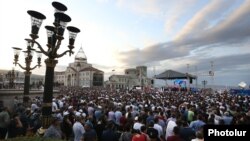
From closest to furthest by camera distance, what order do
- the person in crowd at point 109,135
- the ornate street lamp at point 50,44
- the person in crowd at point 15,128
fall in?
the person in crowd at point 109,135, the person in crowd at point 15,128, the ornate street lamp at point 50,44

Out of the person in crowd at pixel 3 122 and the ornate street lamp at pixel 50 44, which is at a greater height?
the ornate street lamp at pixel 50 44

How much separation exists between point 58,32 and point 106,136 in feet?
16.8

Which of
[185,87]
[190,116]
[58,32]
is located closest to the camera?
[58,32]

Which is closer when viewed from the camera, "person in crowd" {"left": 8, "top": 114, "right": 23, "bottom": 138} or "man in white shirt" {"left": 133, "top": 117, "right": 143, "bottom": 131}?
"man in white shirt" {"left": 133, "top": 117, "right": 143, "bottom": 131}

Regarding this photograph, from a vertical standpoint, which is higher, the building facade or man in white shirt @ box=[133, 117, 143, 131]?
the building facade

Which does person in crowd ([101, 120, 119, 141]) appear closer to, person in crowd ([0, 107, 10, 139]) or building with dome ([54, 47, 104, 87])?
person in crowd ([0, 107, 10, 139])

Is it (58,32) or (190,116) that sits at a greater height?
(58,32)

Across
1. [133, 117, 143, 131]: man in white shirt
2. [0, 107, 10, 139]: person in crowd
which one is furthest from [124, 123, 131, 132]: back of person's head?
[0, 107, 10, 139]: person in crowd

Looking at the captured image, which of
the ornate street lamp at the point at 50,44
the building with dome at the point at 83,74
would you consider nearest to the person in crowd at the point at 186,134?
the ornate street lamp at the point at 50,44

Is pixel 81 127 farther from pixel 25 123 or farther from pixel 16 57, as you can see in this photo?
pixel 16 57

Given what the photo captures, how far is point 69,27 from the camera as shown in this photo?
469 inches

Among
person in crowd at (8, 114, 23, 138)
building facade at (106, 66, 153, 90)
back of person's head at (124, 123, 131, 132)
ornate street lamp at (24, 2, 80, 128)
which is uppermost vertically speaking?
building facade at (106, 66, 153, 90)

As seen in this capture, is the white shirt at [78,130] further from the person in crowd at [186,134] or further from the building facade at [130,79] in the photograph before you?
the building facade at [130,79]

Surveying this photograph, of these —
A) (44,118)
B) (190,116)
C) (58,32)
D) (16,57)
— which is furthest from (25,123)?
(16,57)
